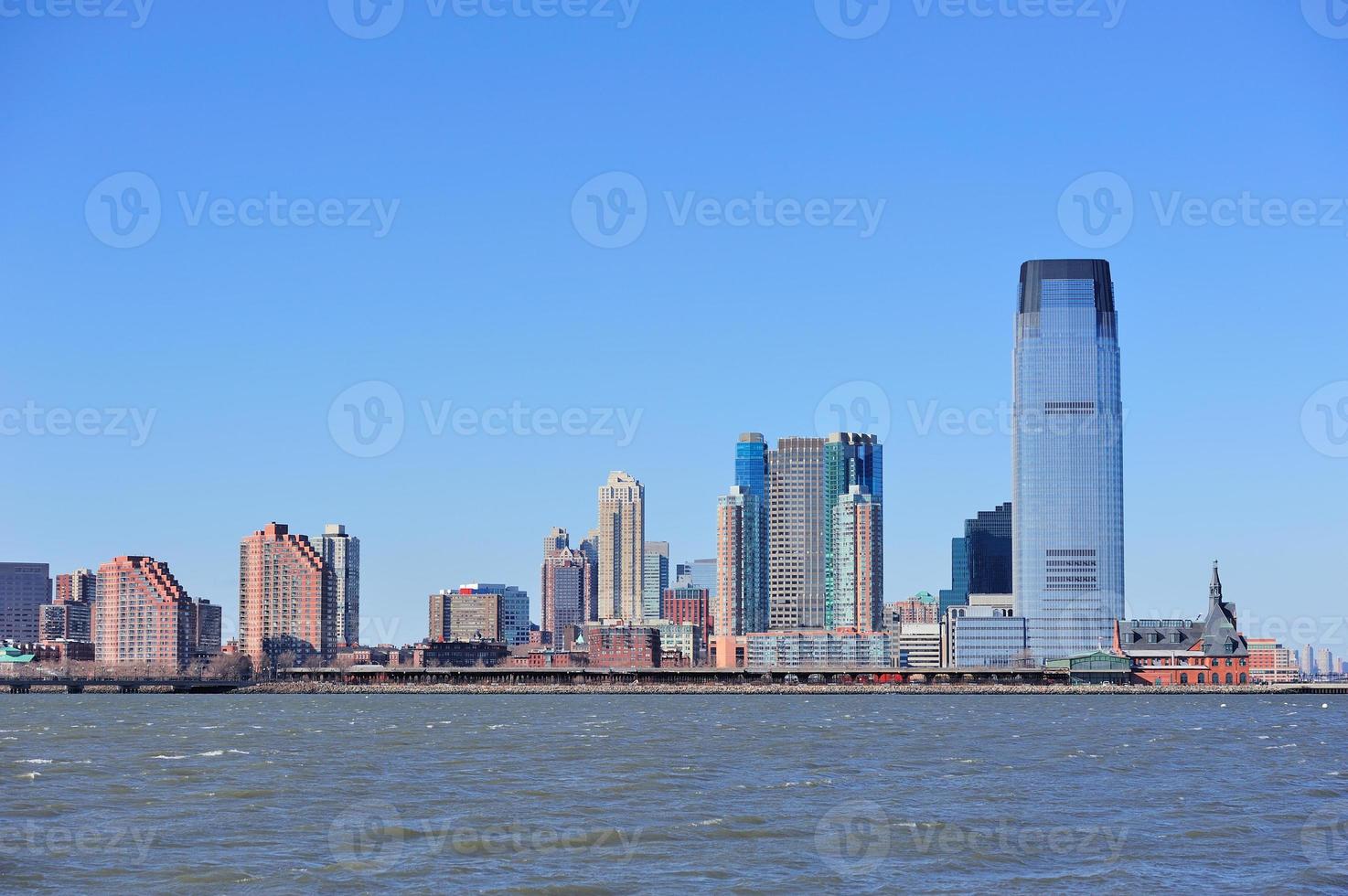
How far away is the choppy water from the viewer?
1799 inches

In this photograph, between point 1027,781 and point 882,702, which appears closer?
point 1027,781

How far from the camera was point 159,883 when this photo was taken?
43969mm

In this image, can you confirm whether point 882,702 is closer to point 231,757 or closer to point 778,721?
point 778,721

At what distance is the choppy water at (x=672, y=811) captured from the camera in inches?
1799

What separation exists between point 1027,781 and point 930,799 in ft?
29.5

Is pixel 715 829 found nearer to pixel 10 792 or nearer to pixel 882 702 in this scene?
pixel 10 792

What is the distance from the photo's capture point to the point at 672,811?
59000mm

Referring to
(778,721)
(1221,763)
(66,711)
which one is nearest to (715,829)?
(1221,763)

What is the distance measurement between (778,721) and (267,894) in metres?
90.5

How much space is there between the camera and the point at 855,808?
59562 millimetres

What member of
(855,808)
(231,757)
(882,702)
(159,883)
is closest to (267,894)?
(159,883)

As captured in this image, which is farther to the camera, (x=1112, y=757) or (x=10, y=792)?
(x=1112, y=757)

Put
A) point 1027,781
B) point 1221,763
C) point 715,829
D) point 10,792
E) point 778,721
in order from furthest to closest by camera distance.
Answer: point 778,721 < point 1221,763 < point 1027,781 < point 10,792 < point 715,829

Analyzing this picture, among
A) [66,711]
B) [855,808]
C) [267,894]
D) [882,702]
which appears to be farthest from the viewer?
[882,702]
